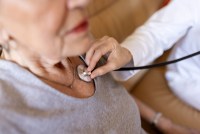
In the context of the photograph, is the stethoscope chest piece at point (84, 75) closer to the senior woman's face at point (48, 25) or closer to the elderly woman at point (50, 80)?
the elderly woman at point (50, 80)

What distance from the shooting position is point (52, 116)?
2.06 ft

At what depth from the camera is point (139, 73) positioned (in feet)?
3.80

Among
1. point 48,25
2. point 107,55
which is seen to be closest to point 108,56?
point 107,55

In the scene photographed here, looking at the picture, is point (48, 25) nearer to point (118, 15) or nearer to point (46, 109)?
point (46, 109)

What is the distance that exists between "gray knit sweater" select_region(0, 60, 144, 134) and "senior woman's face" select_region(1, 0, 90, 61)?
3.2 inches

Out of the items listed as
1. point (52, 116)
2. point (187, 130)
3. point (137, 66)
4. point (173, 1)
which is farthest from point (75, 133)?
point (173, 1)

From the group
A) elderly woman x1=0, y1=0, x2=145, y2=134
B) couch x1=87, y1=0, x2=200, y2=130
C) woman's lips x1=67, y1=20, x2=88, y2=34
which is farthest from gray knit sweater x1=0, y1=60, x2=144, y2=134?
couch x1=87, y1=0, x2=200, y2=130

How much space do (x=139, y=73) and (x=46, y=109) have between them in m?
0.59

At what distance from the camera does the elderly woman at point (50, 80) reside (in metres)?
0.51

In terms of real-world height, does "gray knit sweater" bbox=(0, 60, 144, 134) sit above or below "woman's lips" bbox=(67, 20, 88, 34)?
below

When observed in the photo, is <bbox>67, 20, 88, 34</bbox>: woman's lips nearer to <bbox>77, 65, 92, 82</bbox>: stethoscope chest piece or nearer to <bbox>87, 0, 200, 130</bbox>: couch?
Result: <bbox>77, 65, 92, 82</bbox>: stethoscope chest piece

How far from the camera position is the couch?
106 centimetres

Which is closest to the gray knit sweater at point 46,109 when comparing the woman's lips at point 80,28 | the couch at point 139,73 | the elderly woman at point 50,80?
the elderly woman at point 50,80

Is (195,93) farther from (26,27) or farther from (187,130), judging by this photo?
(26,27)
